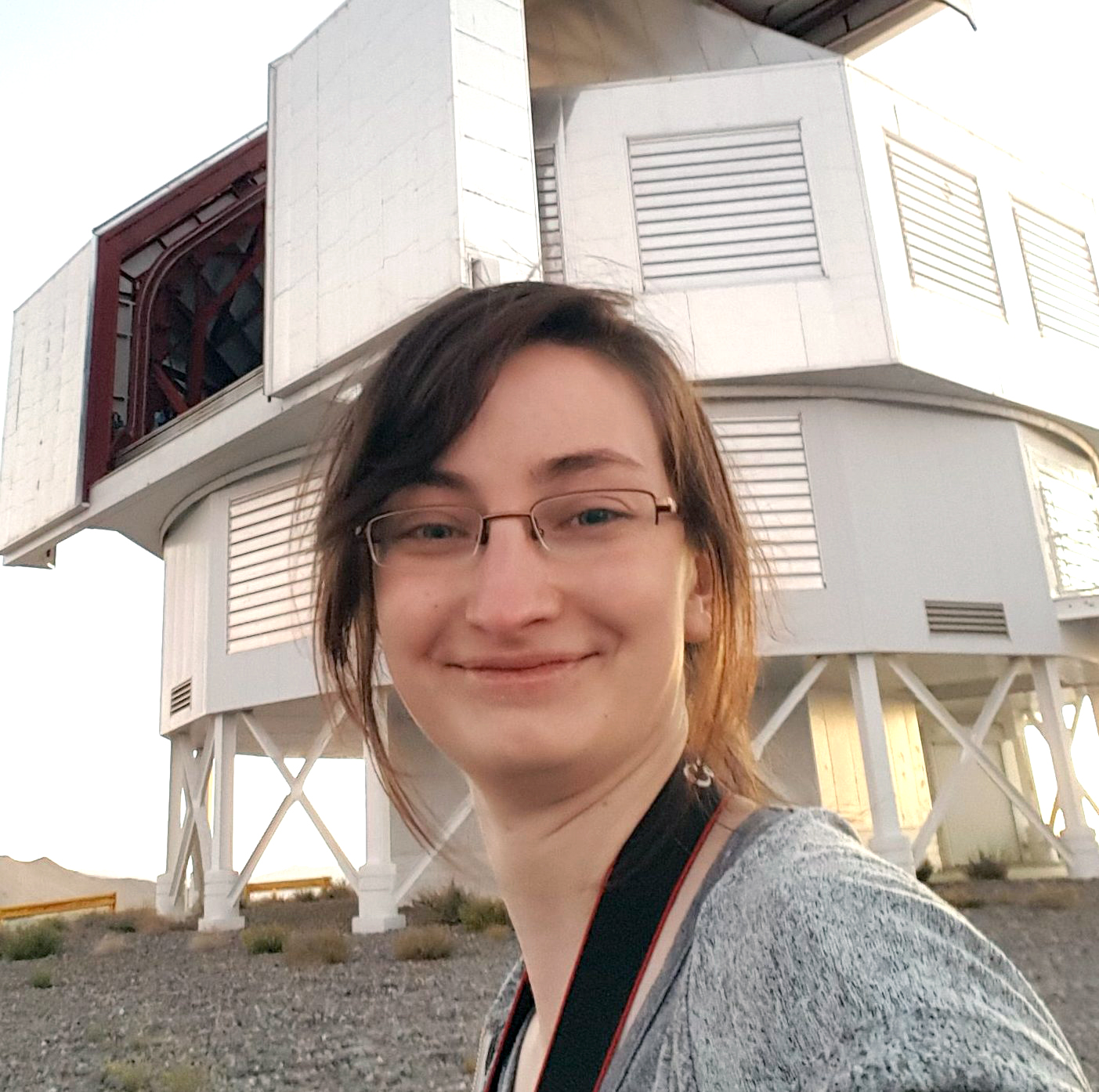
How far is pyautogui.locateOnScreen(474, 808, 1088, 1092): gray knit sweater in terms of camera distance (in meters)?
0.59

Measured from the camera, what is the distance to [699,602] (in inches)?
54.9

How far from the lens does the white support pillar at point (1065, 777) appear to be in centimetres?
1178

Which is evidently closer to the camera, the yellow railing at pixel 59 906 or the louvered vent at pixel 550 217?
the louvered vent at pixel 550 217

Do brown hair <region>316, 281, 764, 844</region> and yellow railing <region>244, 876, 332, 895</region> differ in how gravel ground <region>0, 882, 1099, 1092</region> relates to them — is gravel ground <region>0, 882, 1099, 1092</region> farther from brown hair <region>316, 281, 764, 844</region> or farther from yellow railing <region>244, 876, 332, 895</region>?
yellow railing <region>244, 876, 332, 895</region>

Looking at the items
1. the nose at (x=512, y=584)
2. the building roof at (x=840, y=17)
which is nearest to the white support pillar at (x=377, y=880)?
the nose at (x=512, y=584)

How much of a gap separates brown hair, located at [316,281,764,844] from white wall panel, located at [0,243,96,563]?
15057mm

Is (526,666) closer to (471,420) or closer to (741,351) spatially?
(471,420)

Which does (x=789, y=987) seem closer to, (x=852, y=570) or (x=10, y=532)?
(x=852, y=570)

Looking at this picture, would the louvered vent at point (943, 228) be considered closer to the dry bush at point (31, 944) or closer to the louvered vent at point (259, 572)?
the louvered vent at point (259, 572)

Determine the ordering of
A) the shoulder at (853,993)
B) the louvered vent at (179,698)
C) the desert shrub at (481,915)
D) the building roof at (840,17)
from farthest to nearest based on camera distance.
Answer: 1. the building roof at (840,17)
2. the louvered vent at (179,698)
3. the desert shrub at (481,915)
4. the shoulder at (853,993)

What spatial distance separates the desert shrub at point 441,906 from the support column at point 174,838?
470cm

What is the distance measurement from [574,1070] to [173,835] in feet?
53.8

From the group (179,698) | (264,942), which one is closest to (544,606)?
(264,942)

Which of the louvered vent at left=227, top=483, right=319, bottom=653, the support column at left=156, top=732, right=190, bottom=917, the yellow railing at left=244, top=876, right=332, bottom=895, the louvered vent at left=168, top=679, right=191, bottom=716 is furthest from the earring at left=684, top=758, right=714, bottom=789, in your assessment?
the yellow railing at left=244, top=876, right=332, bottom=895
